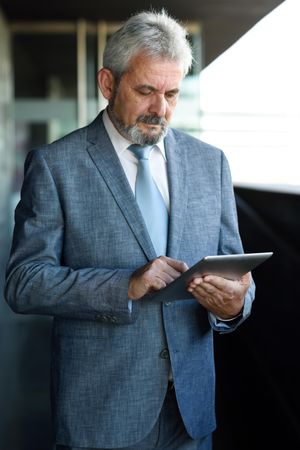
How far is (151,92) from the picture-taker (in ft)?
6.21

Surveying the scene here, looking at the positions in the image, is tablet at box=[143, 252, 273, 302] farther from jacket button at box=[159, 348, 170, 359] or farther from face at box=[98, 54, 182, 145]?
face at box=[98, 54, 182, 145]

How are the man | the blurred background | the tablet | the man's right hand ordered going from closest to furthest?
the tablet, the man's right hand, the man, the blurred background

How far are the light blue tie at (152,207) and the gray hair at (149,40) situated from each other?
30cm

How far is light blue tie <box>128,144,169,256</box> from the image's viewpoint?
1910 millimetres

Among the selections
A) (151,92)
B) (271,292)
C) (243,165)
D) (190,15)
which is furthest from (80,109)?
(151,92)

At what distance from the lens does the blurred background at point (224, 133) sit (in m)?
4.01

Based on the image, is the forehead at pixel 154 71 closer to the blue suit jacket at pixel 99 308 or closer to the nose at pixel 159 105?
the nose at pixel 159 105

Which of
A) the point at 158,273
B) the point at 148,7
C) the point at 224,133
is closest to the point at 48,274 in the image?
the point at 158,273

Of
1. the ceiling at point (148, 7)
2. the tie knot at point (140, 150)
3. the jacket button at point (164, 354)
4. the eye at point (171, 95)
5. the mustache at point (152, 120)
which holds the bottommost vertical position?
the jacket button at point (164, 354)

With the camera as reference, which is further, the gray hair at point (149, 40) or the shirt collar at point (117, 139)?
the shirt collar at point (117, 139)

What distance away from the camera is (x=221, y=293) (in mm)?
1742

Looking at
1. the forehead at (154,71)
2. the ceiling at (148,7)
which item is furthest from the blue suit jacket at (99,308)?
the ceiling at (148,7)

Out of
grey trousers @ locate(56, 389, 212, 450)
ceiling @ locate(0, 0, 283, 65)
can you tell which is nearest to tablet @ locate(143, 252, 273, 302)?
grey trousers @ locate(56, 389, 212, 450)

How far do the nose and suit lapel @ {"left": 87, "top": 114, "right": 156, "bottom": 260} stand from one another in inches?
6.5
